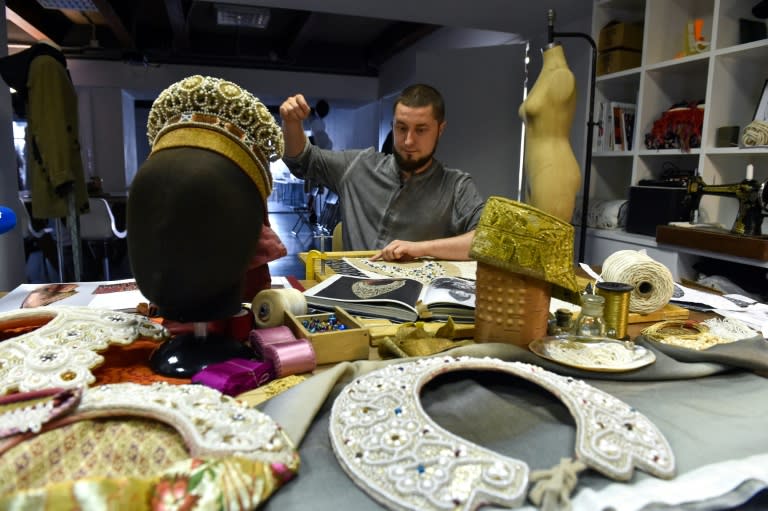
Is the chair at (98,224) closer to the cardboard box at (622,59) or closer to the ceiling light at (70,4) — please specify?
the ceiling light at (70,4)

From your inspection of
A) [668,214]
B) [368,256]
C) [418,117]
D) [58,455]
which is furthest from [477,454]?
[668,214]

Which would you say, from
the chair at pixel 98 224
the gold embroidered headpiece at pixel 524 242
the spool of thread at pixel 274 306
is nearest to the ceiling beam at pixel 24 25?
the chair at pixel 98 224

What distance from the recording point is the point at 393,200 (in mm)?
2283

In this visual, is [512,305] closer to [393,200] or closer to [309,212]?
[393,200]

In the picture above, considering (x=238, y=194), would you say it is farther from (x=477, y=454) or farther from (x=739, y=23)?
(x=739, y=23)

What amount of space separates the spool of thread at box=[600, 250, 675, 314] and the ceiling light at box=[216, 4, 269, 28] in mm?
5200

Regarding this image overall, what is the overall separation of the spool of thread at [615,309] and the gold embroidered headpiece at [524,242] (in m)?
0.17

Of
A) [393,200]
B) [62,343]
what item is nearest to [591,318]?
[62,343]

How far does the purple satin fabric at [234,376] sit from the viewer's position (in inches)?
28.9

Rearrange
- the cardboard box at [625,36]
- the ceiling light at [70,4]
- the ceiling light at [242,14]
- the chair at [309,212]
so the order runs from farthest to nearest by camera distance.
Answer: the chair at [309,212]
the ceiling light at [242,14]
the ceiling light at [70,4]
the cardboard box at [625,36]

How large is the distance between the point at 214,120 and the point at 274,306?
1.11 feet

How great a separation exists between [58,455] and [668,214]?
2804 mm

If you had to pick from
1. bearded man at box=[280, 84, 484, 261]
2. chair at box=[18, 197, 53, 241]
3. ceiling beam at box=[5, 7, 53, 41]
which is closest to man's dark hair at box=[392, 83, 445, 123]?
bearded man at box=[280, 84, 484, 261]

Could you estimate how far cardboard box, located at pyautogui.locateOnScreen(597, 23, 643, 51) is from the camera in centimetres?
304
